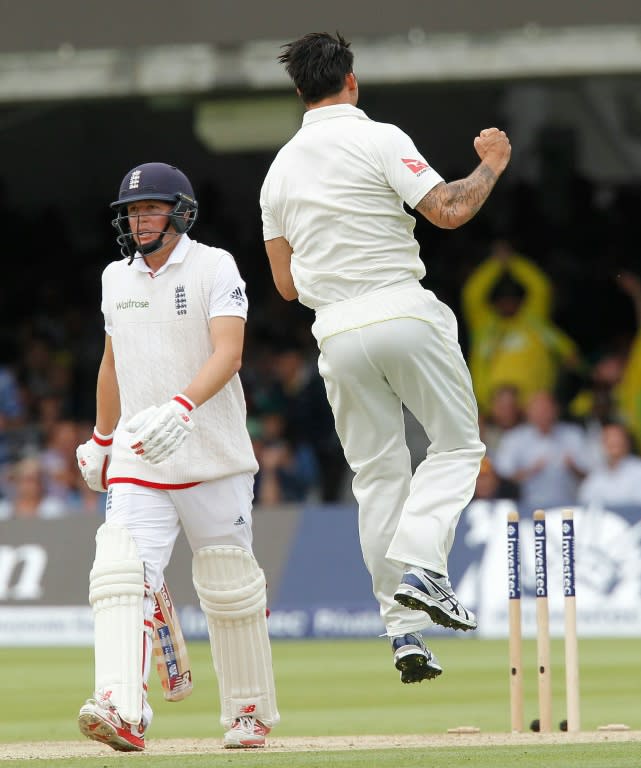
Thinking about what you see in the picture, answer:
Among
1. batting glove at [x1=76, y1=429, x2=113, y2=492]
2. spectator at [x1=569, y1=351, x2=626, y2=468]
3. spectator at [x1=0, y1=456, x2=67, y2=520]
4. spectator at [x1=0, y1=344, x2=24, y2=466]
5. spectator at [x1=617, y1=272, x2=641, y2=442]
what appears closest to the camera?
batting glove at [x1=76, y1=429, x2=113, y2=492]

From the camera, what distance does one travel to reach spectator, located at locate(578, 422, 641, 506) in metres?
12.5

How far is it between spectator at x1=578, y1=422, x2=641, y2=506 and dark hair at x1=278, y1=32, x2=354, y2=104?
22.9 ft

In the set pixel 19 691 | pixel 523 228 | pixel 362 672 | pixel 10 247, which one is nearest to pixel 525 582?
pixel 362 672

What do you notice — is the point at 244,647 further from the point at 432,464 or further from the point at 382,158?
the point at 382,158

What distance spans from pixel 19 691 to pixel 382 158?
4825mm

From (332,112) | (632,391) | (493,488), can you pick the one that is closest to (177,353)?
(332,112)

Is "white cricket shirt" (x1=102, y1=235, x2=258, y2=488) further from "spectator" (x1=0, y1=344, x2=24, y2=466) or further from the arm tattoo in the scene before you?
"spectator" (x1=0, y1=344, x2=24, y2=466)

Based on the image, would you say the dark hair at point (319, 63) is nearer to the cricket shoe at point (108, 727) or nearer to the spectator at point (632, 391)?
the cricket shoe at point (108, 727)

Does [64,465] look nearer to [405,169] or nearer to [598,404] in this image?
[598,404]

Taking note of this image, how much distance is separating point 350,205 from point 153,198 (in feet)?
2.42

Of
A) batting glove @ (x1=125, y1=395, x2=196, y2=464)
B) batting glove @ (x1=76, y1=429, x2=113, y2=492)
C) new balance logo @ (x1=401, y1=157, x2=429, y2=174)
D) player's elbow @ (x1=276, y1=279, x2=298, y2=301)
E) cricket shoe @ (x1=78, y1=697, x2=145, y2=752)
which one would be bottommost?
cricket shoe @ (x1=78, y1=697, x2=145, y2=752)

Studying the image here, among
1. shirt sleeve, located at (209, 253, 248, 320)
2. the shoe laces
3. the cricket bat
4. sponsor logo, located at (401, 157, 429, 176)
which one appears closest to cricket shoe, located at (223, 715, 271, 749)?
the shoe laces

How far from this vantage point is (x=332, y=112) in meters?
6.02

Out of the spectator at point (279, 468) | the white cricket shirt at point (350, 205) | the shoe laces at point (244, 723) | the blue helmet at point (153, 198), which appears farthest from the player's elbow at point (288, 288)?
the spectator at point (279, 468)
